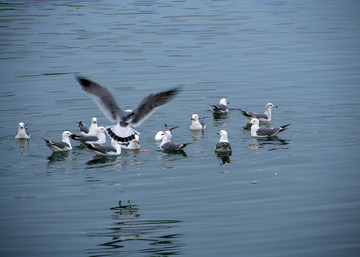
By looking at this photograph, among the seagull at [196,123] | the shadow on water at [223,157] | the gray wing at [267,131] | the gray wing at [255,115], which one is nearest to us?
the shadow on water at [223,157]

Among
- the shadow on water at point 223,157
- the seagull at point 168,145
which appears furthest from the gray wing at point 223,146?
the seagull at point 168,145

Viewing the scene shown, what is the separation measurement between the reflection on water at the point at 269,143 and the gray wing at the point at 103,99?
406 centimetres

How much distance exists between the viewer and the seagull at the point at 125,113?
17234 millimetres

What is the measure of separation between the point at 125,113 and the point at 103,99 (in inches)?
33.8

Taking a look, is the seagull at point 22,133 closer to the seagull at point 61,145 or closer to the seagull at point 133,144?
the seagull at point 61,145

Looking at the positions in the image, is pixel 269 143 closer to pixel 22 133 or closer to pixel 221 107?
pixel 221 107

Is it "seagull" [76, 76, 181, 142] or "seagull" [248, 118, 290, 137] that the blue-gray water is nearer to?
"seagull" [248, 118, 290, 137]

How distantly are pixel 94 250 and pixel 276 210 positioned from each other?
3768 mm

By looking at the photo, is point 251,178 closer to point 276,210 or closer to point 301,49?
point 276,210

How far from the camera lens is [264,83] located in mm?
26094

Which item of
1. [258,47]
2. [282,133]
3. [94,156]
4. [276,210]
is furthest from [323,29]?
[276,210]

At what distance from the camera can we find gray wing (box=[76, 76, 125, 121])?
17.9 meters

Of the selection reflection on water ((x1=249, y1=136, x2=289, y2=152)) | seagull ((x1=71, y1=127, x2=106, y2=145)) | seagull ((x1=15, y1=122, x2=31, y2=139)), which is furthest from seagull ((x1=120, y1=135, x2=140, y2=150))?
reflection on water ((x1=249, y1=136, x2=289, y2=152))

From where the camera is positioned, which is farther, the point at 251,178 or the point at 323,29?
the point at 323,29
